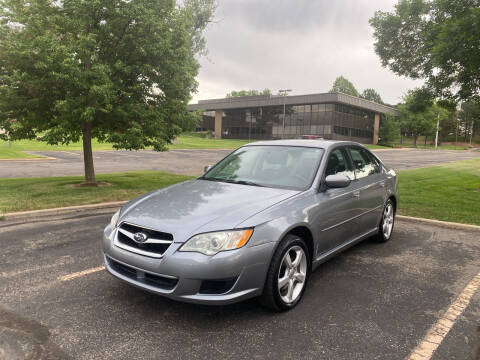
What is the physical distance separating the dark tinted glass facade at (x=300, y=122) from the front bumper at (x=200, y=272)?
5396 cm

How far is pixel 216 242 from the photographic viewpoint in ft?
9.80

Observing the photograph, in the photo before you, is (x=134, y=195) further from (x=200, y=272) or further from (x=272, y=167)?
(x=200, y=272)

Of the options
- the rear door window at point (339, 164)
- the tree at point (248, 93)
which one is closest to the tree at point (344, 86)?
the tree at point (248, 93)

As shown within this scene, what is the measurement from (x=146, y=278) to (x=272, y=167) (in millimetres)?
2016

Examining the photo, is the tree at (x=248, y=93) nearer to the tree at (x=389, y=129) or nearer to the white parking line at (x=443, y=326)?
the tree at (x=389, y=129)

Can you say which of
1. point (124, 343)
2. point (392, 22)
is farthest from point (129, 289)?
point (392, 22)

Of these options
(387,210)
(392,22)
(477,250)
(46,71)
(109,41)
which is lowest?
(477,250)

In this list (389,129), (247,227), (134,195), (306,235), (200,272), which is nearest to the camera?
(200,272)

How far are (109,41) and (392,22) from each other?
13.6 m

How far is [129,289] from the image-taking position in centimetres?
382

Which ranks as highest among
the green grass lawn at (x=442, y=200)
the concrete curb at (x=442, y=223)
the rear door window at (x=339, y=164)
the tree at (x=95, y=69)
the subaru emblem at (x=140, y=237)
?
the tree at (x=95, y=69)

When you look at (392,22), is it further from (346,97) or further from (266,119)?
(266,119)

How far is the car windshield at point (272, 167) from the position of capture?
4.11 meters

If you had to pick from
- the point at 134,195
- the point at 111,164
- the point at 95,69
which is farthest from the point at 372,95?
the point at 95,69
